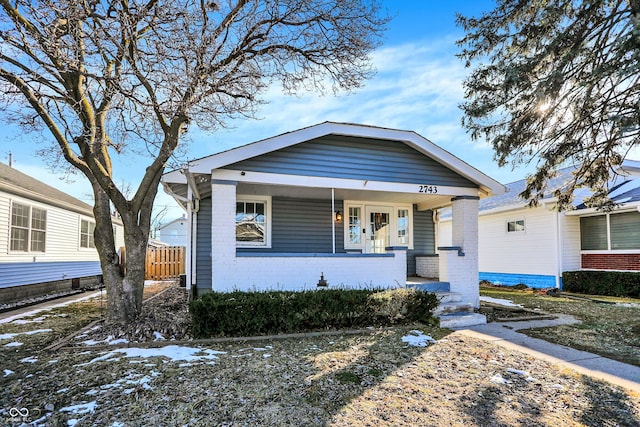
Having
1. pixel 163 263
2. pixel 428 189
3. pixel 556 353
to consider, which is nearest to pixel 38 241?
→ pixel 163 263

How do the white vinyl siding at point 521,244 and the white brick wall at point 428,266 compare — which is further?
the white vinyl siding at point 521,244

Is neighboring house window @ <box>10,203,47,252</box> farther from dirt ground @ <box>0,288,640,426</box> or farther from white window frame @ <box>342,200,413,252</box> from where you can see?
white window frame @ <box>342,200,413,252</box>

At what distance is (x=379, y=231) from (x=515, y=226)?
7.73 metres

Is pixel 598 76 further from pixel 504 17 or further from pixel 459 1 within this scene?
pixel 459 1

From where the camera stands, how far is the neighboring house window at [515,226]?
50.5 ft

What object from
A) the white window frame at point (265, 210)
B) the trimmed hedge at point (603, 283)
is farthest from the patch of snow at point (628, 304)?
the white window frame at point (265, 210)

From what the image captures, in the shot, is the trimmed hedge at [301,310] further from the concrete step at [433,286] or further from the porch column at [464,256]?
the porch column at [464,256]

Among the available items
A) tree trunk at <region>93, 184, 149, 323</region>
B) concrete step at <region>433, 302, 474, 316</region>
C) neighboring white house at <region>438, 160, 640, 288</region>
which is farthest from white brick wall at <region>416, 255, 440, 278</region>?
tree trunk at <region>93, 184, 149, 323</region>

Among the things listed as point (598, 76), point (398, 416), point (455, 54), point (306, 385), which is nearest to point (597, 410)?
point (398, 416)

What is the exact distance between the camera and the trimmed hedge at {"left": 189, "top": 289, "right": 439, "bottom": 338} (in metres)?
6.16

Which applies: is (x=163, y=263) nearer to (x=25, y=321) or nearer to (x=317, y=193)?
(x=25, y=321)

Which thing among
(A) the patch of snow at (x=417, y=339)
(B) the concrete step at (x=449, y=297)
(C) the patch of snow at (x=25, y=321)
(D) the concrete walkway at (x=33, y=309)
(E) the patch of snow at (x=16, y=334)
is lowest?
(D) the concrete walkway at (x=33, y=309)

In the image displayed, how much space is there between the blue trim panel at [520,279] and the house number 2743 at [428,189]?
7931mm

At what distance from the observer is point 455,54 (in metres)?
8.13
